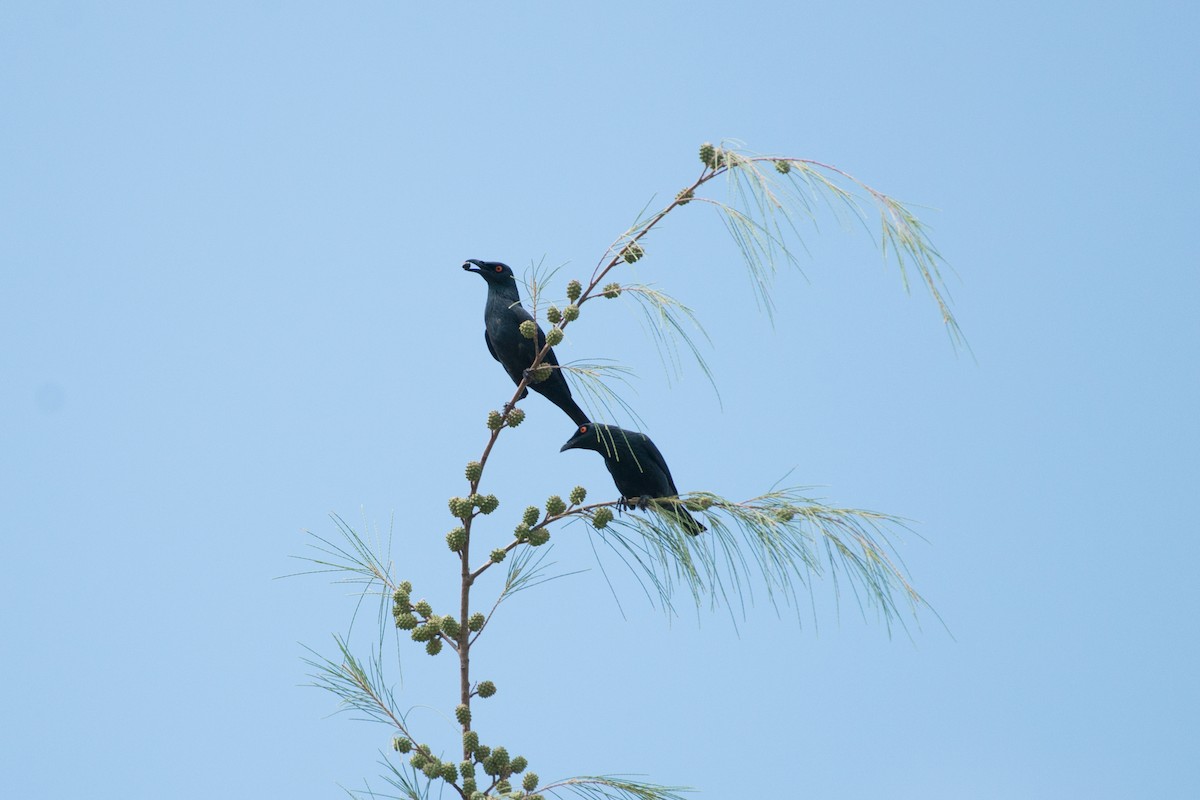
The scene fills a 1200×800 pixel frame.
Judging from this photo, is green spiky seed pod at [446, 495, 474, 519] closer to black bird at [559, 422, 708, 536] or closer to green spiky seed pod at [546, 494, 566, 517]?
green spiky seed pod at [546, 494, 566, 517]

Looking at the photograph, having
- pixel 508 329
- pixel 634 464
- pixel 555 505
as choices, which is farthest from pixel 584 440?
pixel 555 505

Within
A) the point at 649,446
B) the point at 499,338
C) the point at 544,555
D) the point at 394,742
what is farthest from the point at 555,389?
the point at 394,742

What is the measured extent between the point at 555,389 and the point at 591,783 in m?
2.11

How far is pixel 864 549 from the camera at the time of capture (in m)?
2.96

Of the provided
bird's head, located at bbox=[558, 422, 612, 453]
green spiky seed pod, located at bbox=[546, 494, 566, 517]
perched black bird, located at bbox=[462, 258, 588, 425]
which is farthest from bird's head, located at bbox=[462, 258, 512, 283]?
green spiky seed pod, located at bbox=[546, 494, 566, 517]

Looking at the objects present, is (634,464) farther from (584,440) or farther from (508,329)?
(508,329)

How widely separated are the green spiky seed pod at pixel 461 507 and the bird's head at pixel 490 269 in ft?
6.48

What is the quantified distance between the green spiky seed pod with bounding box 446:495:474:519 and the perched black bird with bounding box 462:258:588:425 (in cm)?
169

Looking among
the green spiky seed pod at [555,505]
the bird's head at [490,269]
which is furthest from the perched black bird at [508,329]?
the green spiky seed pod at [555,505]

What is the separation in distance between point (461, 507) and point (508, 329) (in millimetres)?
1819

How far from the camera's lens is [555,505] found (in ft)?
10.3

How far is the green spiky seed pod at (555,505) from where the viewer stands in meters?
3.14

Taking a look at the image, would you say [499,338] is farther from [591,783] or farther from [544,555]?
[591,783]

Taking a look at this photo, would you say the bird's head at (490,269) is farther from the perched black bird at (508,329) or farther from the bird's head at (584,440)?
the bird's head at (584,440)
